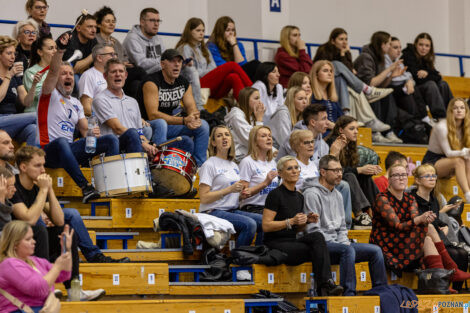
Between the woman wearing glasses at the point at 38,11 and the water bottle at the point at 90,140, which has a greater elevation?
the woman wearing glasses at the point at 38,11

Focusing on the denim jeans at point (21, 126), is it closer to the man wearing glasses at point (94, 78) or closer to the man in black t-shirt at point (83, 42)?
the man wearing glasses at point (94, 78)

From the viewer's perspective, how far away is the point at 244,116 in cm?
936

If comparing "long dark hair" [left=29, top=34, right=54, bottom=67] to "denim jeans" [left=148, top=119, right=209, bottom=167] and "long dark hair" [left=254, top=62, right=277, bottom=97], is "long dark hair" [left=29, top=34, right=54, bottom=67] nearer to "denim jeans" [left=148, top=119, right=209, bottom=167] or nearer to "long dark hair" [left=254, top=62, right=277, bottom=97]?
"denim jeans" [left=148, top=119, right=209, bottom=167]

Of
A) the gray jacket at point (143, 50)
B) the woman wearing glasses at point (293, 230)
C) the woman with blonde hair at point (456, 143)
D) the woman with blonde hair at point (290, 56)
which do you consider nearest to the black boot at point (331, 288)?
the woman wearing glasses at point (293, 230)

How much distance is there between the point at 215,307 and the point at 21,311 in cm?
158

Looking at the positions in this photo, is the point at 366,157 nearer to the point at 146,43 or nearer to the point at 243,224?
the point at 243,224

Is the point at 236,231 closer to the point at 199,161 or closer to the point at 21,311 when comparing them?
the point at 199,161

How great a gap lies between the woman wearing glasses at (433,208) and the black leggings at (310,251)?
1334 millimetres

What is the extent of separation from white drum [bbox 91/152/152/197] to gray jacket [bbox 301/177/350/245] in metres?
1.31

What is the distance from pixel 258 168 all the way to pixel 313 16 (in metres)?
5.77

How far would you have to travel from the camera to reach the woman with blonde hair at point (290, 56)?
11406 millimetres

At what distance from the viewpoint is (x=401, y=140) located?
442 inches

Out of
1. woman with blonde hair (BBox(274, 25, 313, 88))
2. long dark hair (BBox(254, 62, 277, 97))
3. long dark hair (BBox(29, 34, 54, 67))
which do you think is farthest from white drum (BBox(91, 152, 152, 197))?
woman with blonde hair (BBox(274, 25, 313, 88))

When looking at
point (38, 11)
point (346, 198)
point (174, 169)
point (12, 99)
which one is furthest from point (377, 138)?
point (12, 99)
